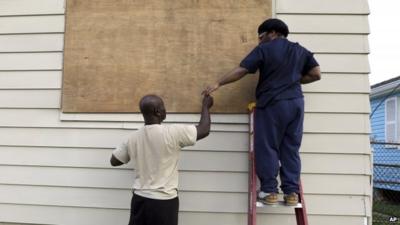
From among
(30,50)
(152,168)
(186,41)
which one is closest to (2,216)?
(30,50)

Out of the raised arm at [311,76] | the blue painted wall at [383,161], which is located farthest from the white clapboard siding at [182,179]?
the blue painted wall at [383,161]

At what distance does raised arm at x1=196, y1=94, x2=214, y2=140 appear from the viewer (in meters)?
3.42

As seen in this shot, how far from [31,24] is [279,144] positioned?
2446 mm

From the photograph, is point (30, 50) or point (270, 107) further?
point (30, 50)

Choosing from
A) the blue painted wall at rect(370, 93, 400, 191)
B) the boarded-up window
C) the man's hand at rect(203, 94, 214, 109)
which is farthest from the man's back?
the boarded-up window

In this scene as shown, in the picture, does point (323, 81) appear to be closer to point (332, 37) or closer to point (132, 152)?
point (332, 37)

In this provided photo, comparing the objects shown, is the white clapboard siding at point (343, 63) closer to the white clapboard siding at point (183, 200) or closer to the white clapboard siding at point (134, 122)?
the white clapboard siding at point (134, 122)

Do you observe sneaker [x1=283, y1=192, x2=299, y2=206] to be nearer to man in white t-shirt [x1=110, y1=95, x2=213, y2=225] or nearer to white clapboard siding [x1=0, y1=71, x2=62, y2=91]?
man in white t-shirt [x1=110, y1=95, x2=213, y2=225]

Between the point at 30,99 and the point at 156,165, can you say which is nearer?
the point at 156,165

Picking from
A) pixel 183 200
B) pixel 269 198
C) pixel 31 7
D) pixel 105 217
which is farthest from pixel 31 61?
pixel 269 198

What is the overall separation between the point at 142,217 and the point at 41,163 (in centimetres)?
138

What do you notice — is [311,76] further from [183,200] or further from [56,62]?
[56,62]

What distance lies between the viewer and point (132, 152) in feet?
11.0

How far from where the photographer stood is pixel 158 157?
10.6 ft
